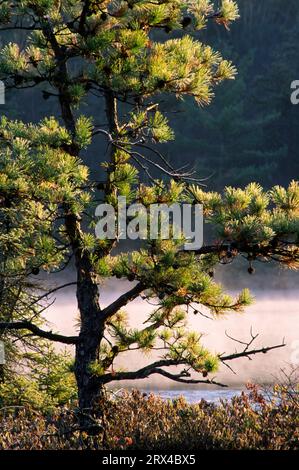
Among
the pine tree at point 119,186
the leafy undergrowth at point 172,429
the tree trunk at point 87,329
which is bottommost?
the leafy undergrowth at point 172,429

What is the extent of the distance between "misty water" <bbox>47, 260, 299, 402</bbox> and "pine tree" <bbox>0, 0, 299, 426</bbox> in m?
4.58

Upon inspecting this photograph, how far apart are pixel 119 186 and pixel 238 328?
77.8 feet

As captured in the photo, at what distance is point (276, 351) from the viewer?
26.2 metres

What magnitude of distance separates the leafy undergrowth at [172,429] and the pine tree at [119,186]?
0.39 meters

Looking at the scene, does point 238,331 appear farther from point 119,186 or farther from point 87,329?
point 119,186

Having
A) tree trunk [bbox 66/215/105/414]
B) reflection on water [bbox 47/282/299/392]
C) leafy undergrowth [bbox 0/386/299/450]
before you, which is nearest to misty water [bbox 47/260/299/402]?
reflection on water [bbox 47/282/299/392]

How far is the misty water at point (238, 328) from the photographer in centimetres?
2070

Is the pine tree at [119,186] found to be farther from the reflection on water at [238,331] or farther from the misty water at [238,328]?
the reflection on water at [238,331]

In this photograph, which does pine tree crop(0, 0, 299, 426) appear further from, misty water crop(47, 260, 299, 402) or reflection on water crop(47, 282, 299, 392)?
reflection on water crop(47, 282, 299, 392)

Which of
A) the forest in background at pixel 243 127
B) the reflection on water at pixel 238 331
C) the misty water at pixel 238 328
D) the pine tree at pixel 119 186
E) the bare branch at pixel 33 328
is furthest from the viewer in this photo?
the forest in background at pixel 243 127

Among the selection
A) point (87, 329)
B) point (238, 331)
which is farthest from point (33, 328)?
point (238, 331)

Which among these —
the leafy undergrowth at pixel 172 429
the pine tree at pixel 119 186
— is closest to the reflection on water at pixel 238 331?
the leafy undergrowth at pixel 172 429

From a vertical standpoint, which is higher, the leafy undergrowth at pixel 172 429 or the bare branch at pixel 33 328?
the bare branch at pixel 33 328
